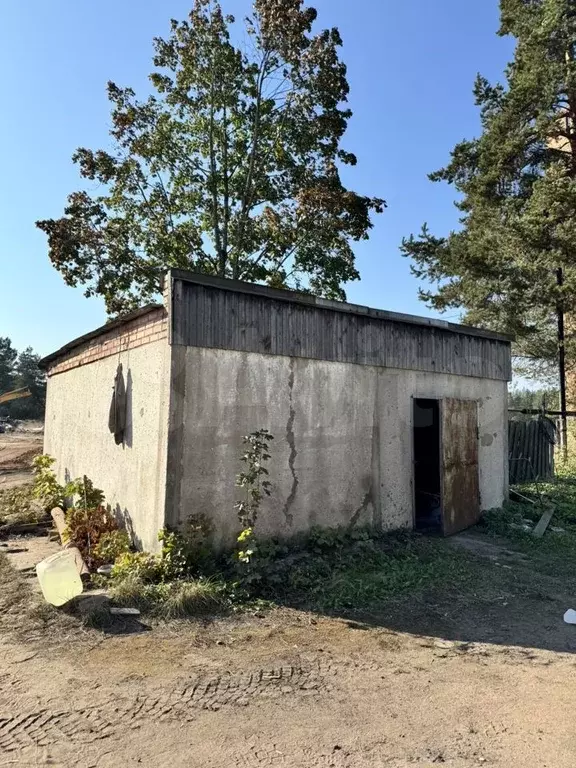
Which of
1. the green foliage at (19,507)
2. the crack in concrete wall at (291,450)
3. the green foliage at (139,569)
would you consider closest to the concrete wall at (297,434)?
the crack in concrete wall at (291,450)

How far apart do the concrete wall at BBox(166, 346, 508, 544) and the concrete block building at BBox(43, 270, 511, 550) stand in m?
0.02

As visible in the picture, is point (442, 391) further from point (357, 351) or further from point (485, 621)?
point (485, 621)

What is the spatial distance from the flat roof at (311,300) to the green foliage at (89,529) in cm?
326

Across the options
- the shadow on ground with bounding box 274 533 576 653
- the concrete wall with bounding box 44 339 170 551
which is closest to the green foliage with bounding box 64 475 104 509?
the concrete wall with bounding box 44 339 170 551

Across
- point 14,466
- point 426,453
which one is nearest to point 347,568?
point 426,453

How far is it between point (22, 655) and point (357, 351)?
5059 mm

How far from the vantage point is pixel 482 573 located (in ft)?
20.2

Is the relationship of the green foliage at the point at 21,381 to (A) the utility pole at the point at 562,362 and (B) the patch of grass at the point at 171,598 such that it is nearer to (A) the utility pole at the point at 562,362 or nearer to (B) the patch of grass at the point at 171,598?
(A) the utility pole at the point at 562,362

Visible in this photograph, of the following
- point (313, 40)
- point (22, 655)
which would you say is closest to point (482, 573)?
point (22, 655)

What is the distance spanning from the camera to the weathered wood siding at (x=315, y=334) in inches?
225

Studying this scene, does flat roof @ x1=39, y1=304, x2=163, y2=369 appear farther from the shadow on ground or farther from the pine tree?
the pine tree

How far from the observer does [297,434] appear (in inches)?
256

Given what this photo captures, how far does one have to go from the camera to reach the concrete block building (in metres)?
5.68

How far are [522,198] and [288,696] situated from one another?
16859 millimetres
